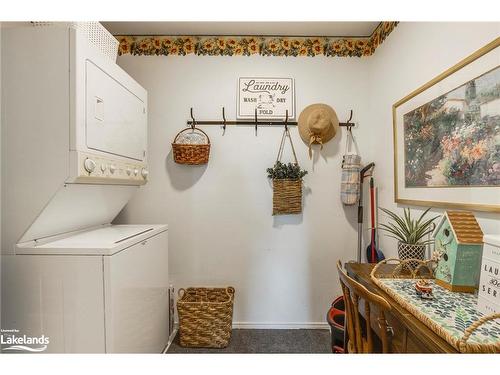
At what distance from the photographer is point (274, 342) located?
2.13 m

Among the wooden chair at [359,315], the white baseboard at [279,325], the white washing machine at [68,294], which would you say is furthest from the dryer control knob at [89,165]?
the white baseboard at [279,325]

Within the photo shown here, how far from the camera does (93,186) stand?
142 centimetres

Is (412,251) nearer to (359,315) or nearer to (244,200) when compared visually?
(359,315)

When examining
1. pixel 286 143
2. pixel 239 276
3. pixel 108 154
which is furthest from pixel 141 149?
pixel 239 276

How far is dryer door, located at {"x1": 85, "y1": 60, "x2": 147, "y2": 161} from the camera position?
1301mm

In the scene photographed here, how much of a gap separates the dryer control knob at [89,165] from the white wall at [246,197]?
1.05 metres

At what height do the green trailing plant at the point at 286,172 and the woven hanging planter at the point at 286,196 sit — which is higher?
the green trailing plant at the point at 286,172

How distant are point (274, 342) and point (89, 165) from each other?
1876 millimetres

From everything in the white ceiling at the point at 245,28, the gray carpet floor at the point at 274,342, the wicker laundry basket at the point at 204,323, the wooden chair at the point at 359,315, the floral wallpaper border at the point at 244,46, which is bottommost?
the gray carpet floor at the point at 274,342

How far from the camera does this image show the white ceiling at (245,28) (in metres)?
2.13

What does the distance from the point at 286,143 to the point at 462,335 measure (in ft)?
5.91

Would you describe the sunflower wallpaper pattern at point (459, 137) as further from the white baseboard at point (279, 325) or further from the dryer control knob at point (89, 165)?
the dryer control knob at point (89, 165)

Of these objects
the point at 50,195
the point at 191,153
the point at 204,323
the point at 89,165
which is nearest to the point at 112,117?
the point at 89,165
